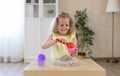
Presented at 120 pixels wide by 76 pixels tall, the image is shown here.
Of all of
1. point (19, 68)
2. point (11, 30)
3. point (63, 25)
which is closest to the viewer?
point (63, 25)

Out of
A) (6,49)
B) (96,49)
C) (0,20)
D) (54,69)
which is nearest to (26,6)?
(0,20)

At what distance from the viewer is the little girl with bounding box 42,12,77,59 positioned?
2150 millimetres

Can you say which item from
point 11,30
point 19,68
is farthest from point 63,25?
point 11,30

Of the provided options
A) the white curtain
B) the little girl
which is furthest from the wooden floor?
the little girl

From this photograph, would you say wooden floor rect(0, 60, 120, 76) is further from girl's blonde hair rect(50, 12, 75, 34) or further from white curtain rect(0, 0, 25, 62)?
girl's blonde hair rect(50, 12, 75, 34)

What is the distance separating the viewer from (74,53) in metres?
2.06

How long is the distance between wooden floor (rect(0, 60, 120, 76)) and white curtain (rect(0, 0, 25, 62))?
33cm

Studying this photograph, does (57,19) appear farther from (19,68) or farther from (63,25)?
(19,68)

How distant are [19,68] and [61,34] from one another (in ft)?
9.11

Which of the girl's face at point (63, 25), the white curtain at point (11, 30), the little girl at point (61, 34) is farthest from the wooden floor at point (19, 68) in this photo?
the girl's face at point (63, 25)

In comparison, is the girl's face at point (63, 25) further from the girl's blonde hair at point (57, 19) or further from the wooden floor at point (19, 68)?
the wooden floor at point (19, 68)

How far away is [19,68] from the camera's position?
485 cm

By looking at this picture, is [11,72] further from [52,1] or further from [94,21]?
Result: [94,21]

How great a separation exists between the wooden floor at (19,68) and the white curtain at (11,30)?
33cm
